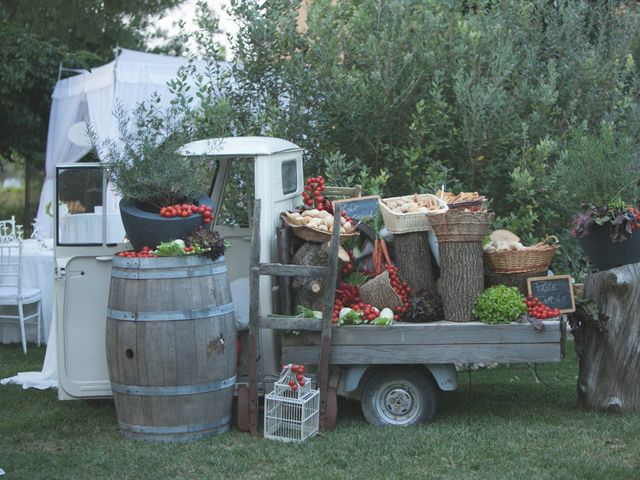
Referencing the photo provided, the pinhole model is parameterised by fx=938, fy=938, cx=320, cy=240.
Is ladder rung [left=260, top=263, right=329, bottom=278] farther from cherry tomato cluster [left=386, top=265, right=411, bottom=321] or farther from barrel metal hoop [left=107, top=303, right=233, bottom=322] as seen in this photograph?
cherry tomato cluster [left=386, top=265, right=411, bottom=321]

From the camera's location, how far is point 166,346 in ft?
17.3

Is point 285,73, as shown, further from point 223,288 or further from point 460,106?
point 223,288

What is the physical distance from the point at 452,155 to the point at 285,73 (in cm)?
156

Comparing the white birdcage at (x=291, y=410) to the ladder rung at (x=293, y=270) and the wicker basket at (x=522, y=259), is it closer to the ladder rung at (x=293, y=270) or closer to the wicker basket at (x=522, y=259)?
the ladder rung at (x=293, y=270)

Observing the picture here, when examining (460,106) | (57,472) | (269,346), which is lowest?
(57,472)

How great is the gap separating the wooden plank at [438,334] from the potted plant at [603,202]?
68 centimetres

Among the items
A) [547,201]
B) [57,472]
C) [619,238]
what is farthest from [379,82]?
[57,472]

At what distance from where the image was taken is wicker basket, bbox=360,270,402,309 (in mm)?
5633

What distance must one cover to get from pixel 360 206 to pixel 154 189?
1.39 m

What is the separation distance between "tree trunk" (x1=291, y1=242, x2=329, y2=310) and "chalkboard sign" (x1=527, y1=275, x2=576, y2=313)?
125 cm

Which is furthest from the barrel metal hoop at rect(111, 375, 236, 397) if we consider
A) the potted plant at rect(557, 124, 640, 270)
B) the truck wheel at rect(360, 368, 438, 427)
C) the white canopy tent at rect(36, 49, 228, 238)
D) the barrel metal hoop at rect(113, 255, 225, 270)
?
the white canopy tent at rect(36, 49, 228, 238)

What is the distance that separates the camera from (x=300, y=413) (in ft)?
17.7

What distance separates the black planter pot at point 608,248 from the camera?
226 inches

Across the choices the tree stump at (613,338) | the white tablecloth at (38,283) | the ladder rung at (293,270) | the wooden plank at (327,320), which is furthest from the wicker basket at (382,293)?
the white tablecloth at (38,283)
